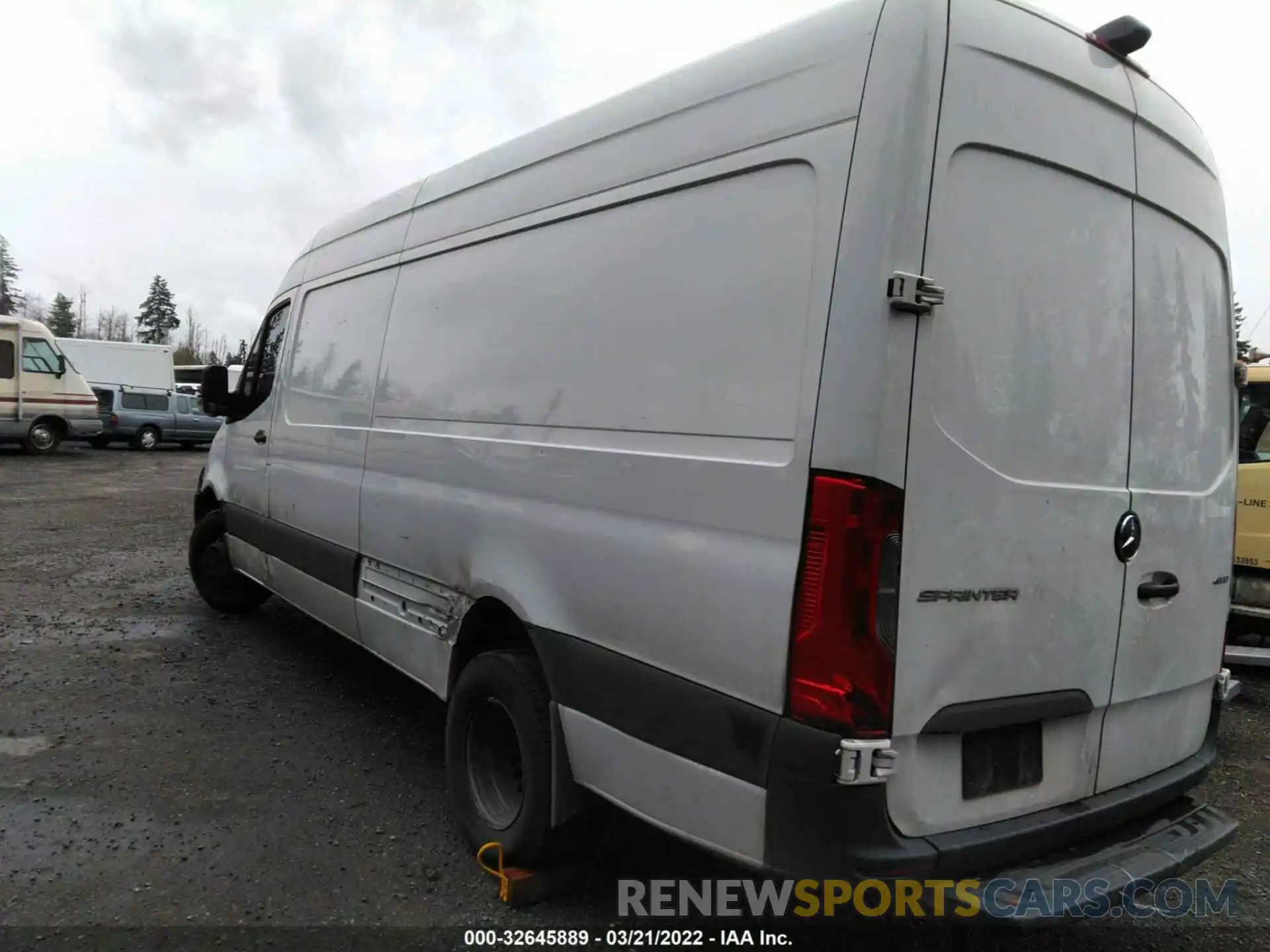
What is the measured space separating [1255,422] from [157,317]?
317ft

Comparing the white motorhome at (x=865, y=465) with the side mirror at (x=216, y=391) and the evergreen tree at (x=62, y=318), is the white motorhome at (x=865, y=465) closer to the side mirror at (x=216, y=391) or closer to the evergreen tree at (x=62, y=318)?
the side mirror at (x=216, y=391)

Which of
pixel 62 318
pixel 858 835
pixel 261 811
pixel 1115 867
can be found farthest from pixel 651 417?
pixel 62 318

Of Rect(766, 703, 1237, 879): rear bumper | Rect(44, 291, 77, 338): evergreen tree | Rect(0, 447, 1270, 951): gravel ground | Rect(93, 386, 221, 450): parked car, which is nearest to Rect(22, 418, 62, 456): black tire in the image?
Rect(93, 386, 221, 450): parked car

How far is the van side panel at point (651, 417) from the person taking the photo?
6.90 ft

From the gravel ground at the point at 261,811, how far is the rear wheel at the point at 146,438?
752 inches

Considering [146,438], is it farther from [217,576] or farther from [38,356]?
[217,576]

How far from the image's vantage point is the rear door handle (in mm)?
2523

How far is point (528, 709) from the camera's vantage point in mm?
2812

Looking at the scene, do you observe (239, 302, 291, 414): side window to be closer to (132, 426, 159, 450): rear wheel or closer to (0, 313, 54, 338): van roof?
(0, 313, 54, 338): van roof

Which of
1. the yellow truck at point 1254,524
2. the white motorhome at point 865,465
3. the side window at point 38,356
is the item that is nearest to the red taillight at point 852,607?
the white motorhome at point 865,465

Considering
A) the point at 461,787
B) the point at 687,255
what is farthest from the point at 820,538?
the point at 461,787

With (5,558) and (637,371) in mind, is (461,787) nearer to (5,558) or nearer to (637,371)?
(637,371)

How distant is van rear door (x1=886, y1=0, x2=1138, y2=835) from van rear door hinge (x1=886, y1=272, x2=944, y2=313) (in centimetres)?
5

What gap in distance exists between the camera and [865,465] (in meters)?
1.97
